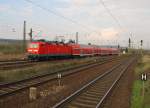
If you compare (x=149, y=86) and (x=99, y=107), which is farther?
(x=149, y=86)

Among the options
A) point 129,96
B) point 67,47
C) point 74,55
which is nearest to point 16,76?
point 129,96

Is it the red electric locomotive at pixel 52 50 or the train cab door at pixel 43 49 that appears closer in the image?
the red electric locomotive at pixel 52 50

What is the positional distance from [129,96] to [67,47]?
1525 inches

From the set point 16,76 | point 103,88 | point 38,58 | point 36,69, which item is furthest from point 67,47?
point 103,88

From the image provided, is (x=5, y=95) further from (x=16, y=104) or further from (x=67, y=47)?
(x=67, y=47)

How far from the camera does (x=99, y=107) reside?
44.0 ft

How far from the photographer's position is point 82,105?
13797 mm

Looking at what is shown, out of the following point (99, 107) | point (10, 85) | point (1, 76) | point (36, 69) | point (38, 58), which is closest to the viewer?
point (99, 107)

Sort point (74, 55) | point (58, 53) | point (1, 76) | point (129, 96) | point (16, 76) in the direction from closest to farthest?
point (129, 96), point (1, 76), point (16, 76), point (58, 53), point (74, 55)

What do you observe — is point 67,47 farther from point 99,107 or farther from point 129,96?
point 99,107

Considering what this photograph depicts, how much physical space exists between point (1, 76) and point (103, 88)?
842 centimetres

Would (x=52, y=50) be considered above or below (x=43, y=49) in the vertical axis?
below

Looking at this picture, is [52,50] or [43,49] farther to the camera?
[52,50]

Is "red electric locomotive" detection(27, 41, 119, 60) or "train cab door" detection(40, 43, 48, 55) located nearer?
"red electric locomotive" detection(27, 41, 119, 60)
